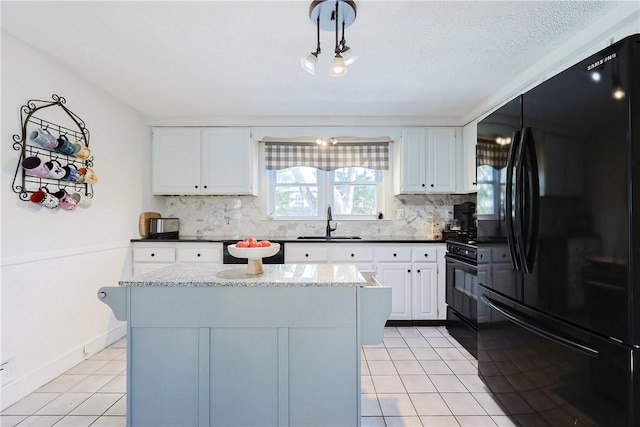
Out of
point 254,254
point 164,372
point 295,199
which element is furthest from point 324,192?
point 164,372

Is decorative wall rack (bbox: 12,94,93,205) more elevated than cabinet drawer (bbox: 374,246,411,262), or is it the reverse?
decorative wall rack (bbox: 12,94,93,205)

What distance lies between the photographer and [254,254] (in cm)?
163

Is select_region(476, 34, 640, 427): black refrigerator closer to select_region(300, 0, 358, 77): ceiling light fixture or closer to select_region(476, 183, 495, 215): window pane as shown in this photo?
select_region(476, 183, 495, 215): window pane

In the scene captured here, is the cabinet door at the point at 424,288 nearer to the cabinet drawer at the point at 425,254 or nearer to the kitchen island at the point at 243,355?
the cabinet drawer at the point at 425,254

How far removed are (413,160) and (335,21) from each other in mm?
2144

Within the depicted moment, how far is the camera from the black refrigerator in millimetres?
1162

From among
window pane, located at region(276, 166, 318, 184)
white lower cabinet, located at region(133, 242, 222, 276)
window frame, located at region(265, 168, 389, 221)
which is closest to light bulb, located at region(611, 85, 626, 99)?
window frame, located at region(265, 168, 389, 221)

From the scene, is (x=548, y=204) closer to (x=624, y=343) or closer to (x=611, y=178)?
(x=611, y=178)

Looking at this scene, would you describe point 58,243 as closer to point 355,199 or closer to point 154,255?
point 154,255

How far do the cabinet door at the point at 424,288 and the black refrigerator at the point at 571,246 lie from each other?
1417mm

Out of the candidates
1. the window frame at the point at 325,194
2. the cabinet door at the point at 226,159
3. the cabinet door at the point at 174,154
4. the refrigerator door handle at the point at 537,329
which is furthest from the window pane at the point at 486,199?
the cabinet door at the point at 174,154

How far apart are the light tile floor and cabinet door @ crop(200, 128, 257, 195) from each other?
1.93 m

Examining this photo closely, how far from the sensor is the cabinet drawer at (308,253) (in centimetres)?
335

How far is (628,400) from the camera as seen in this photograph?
1.17 metres
